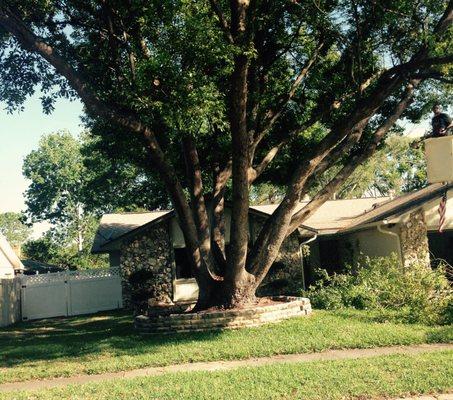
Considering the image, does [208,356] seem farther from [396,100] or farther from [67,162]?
[67,162]

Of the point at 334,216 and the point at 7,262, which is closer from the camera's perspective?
the point at 334,216

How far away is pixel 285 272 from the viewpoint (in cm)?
1966

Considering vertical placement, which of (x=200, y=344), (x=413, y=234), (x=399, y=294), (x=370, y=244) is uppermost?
(x=413, y=234)

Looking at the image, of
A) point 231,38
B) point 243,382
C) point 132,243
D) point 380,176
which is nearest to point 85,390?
point 243,382

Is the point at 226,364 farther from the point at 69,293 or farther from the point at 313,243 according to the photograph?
the point at 69,293

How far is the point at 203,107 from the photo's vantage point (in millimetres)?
10938

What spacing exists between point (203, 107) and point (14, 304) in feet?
45.2

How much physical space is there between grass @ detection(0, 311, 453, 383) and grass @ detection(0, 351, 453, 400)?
124cm

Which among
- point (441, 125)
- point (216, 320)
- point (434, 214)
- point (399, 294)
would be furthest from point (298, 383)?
point (434, 214)

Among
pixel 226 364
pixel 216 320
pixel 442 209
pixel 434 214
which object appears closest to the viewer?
pixel 226 364

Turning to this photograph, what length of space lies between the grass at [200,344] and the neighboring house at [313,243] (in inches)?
194

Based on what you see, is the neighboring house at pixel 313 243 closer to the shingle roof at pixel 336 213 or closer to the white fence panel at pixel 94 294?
the shingle roof at pixel 336 213

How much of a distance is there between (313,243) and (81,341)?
1300 cm

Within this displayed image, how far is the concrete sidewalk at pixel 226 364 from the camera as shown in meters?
7.95
